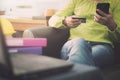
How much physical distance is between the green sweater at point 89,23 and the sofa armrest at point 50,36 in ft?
0.24

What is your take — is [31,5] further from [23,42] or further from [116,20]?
[23,42]

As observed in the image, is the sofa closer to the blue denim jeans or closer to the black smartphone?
the blue denim jeans

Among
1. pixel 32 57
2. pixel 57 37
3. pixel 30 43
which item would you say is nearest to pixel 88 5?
pixel 57 37

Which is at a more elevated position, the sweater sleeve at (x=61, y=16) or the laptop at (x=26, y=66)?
the laptop at (x=26, y=66)

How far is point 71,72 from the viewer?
0.85 metres

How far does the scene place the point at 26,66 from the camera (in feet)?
2.69

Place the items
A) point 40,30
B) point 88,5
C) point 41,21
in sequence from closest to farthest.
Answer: point 40,30, point 88,5, point 41,21

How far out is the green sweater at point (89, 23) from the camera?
184cm

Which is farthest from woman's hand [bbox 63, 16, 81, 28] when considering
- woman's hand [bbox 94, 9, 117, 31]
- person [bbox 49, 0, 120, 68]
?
woman's hand [bbox 94, 9, 117, 31]

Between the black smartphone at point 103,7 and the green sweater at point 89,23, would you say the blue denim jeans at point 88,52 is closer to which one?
the green sweater at point 89,23

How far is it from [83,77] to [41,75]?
129 mm

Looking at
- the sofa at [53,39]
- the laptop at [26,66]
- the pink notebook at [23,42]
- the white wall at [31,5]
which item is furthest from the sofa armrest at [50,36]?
the white wall at [31,5]

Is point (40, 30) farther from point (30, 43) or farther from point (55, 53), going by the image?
point (30, 43)

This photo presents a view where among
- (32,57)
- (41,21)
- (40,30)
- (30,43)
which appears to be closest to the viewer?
(32,57)
